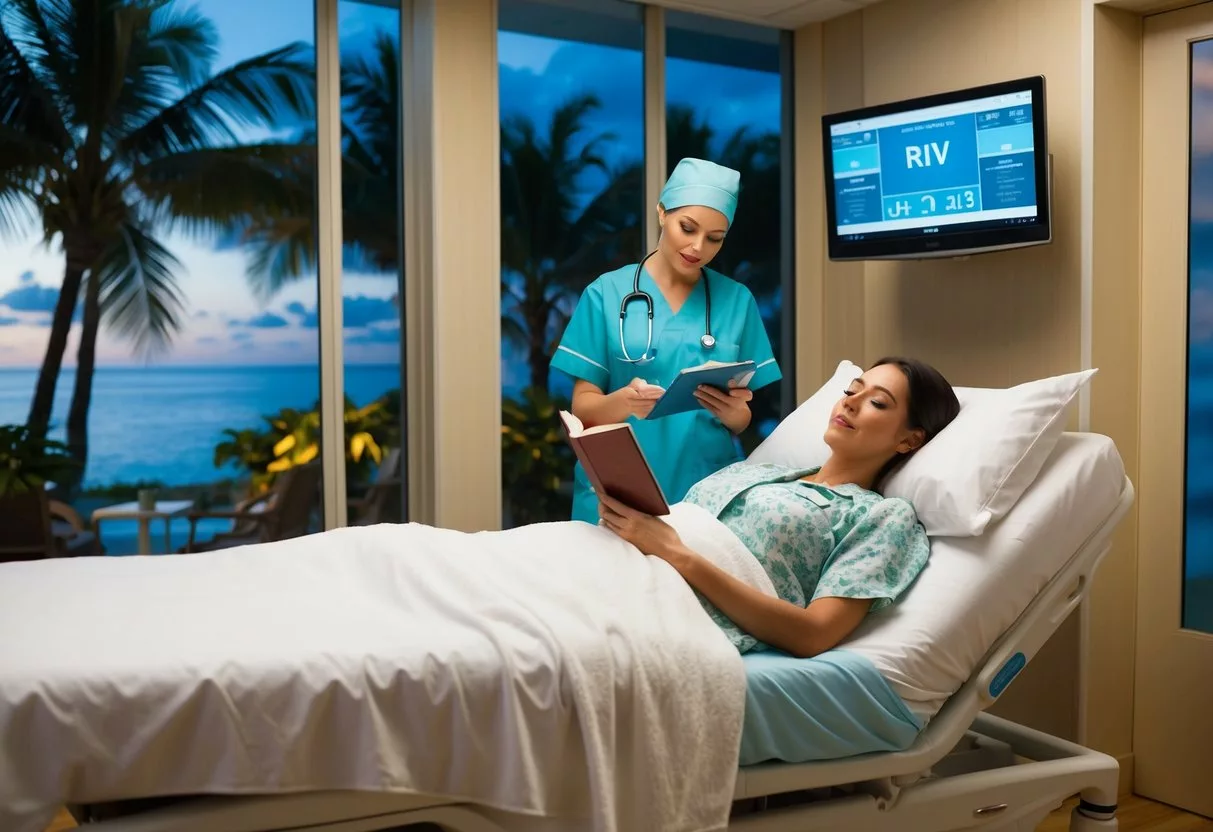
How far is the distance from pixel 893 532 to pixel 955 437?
263 mm

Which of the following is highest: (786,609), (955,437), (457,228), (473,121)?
(473,121)

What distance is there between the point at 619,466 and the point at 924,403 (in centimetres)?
69

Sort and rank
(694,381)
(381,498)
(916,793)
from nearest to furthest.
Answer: (916,793) < (694,381) < (381,498)

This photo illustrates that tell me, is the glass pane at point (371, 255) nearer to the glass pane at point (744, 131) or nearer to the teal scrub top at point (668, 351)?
the teal scrub top at point (668, 351)

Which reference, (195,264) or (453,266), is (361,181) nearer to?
(453,266)

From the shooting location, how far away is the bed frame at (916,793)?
1495mm

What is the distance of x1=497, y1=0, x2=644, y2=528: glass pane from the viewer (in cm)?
348

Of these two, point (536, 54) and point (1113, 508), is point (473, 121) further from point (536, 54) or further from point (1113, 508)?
point (1113, 508)

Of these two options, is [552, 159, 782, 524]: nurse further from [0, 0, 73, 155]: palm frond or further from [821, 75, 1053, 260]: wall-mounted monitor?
[0, 0, 73, 155]: palm frond

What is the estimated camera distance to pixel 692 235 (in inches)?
106

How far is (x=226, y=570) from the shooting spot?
1.91 m

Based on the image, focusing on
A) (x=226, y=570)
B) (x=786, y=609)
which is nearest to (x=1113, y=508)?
(x=786, y=609)

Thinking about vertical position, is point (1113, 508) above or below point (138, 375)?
below

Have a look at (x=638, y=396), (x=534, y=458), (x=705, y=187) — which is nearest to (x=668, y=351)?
(x=638, y=396)
